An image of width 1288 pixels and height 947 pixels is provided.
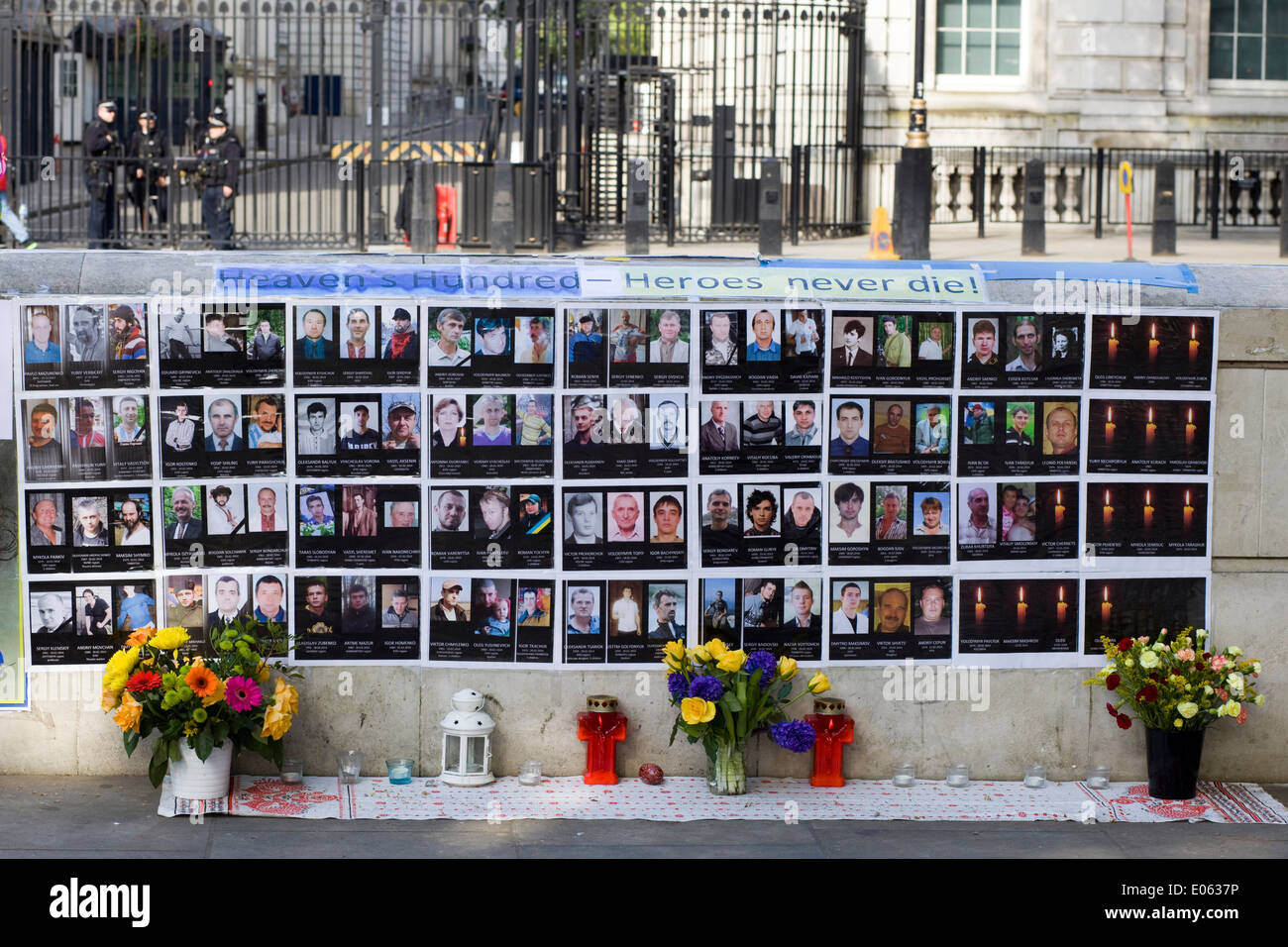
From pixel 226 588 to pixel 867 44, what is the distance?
19.7 meters

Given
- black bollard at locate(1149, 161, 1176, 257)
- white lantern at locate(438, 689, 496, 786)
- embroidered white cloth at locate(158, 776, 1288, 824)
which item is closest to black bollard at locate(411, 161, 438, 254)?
black bollard at locate(1149, 161, 1176, 257)

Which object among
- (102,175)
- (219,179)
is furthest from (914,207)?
(102,175)

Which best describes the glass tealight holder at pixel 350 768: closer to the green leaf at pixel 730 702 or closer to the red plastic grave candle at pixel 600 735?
the red plastic grave candle at pixel 600 735

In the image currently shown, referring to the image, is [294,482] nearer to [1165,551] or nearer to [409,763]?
[409,763]

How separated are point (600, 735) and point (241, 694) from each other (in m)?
1.54

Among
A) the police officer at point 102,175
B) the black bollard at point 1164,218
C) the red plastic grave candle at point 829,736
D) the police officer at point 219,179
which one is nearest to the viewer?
the red plastic grave candle at point 829,736

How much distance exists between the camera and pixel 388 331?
7.49 m

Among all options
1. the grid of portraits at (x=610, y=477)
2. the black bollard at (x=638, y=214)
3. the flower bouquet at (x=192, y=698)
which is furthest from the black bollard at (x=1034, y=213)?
the flower bouquet at (x=192, y=698)

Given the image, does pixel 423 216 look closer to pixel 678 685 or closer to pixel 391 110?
pixel 391 110

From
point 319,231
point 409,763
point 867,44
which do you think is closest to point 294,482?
point 409,763

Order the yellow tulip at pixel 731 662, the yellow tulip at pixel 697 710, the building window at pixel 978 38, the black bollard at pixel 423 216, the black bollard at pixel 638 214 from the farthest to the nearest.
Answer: the building window at pixel 978 38
the black bollard at pixel 638 214
the black bollard at pixel 423 216
the yellow tulip at pixel 731 662
the yellow tulip at pixel 697 710

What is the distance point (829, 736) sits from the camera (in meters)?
7.66

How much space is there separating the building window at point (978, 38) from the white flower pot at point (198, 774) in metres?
21.3

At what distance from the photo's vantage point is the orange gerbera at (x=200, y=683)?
279 inches
